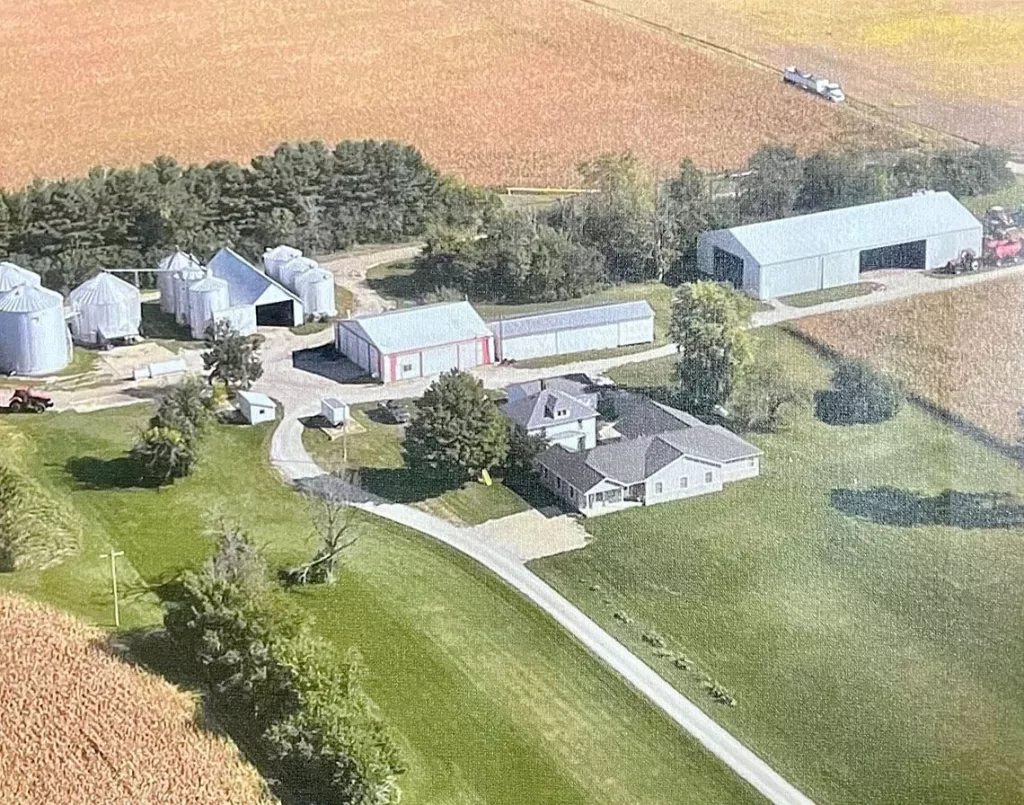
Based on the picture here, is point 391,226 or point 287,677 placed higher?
point 391,226

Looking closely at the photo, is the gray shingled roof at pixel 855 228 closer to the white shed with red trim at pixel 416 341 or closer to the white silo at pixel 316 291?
the white shed with red trim at pixel 416 341

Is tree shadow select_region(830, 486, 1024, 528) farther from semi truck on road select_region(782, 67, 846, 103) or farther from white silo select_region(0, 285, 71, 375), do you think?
white silo select_region(0, 285, 71, 375)

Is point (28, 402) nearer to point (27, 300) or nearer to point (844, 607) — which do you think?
point (27, 300)

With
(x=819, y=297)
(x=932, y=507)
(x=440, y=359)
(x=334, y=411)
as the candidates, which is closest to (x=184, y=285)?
(x=334, y=411)

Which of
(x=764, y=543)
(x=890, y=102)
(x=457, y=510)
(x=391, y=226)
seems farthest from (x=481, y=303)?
(x=890, y=102)

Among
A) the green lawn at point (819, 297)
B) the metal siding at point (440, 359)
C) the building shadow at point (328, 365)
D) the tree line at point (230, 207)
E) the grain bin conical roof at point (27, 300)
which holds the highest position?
the tree line at point (230, 207)

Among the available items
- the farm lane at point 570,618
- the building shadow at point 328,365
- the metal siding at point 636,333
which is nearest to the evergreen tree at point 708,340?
the metal siding at point 636,333

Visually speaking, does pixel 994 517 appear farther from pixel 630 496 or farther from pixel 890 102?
pixel 890 102
